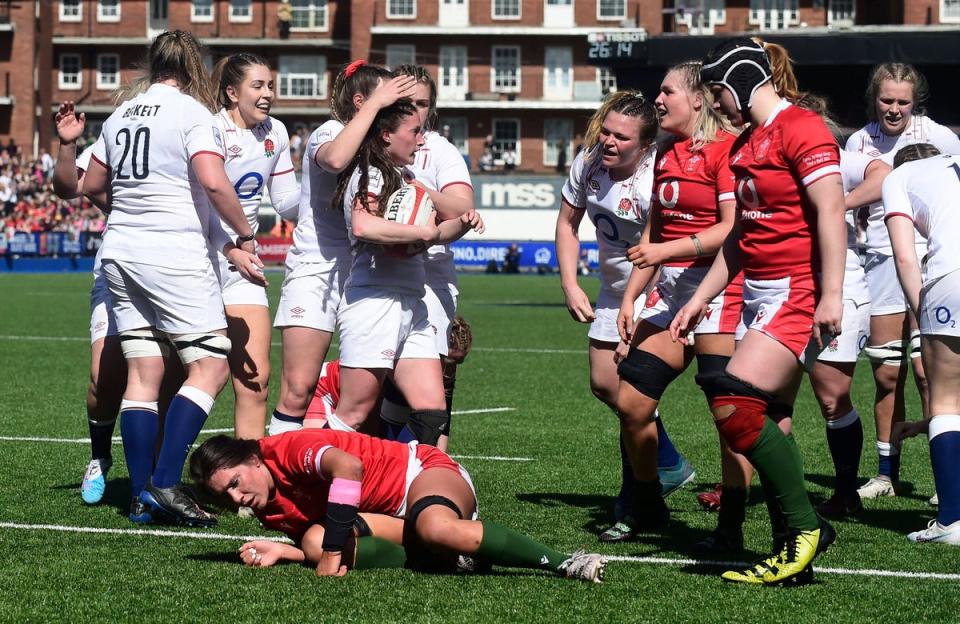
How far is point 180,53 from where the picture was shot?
7.00m

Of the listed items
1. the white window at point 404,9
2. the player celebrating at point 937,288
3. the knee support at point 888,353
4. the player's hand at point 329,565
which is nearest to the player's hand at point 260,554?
the player's hand at point 329,565

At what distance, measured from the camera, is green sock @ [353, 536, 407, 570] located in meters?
5.75

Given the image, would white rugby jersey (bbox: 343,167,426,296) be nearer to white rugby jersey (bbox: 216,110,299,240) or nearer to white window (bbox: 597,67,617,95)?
white rugby jersey (bbox: 216,110,299,240)

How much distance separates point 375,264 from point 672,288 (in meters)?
1.38

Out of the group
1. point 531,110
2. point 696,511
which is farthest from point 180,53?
point 531,110

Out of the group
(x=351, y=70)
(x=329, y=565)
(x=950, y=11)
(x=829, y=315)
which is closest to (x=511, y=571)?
(x=329, y=565)

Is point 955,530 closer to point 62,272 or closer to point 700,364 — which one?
point 700,364

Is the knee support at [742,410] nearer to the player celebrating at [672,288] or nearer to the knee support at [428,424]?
the player celebrating at [672,288]

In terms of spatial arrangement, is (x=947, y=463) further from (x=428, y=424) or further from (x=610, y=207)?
(x=428, y=424)

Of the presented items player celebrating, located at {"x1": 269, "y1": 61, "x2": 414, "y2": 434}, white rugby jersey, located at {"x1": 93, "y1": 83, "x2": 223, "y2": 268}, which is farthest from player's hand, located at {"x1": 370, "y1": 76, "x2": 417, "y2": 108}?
white rugby jersey, located at {"x1": 93, "y1": 83, "x2": 223, "y2": 268}

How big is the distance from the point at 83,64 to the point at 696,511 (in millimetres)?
72367

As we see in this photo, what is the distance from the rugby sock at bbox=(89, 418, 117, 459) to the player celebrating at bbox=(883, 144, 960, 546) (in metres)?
4.03

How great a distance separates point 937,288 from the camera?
6.41 meters

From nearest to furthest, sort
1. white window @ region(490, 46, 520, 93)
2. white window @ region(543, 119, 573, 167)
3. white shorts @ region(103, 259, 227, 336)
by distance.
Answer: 1. white shorts @ region(103, 259, 227, 336)
2. white window @ region(543, 119, 573, 167)
3. white window @ region(490, 46, 520, 93)
